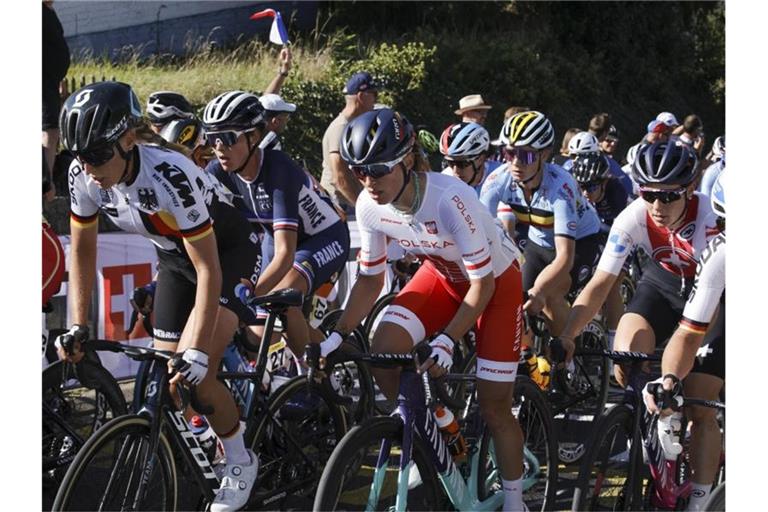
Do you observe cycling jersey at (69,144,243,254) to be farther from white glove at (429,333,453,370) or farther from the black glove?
white glove at (429,333,453,370)

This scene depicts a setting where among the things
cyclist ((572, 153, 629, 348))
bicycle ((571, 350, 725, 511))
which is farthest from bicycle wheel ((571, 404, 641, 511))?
cyclist ((572, 153, 629, 348))

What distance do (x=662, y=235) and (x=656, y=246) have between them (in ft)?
0.37

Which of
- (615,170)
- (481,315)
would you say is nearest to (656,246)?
(481,315)

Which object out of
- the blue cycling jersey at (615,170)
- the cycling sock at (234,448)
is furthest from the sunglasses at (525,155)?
the cycling sock at (234,448)

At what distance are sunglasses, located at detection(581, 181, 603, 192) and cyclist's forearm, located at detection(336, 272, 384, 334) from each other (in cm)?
476

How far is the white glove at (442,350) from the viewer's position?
178 inches

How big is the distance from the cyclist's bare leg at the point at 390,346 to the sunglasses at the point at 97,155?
1.45 m

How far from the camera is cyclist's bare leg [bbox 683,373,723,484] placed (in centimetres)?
534

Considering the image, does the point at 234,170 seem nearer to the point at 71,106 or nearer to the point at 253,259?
the point at 253,259

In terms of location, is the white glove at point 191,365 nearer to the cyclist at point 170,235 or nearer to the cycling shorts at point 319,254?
the cyclist at point 170,235

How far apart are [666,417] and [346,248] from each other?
8.47 feet

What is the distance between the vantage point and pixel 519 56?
24.1 meters

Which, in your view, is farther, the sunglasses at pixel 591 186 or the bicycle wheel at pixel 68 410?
the sunglasses at pixel 591 186

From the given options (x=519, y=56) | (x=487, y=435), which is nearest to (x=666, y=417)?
(x=487, y=435)
